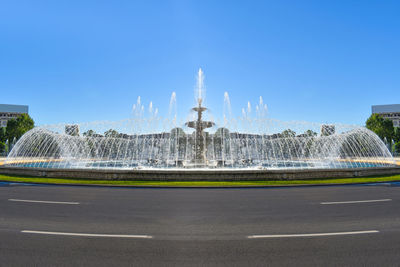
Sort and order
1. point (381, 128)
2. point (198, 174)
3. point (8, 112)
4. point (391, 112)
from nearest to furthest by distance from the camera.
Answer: point (198, 174) → point (381, 128) → point (8, 112) → point (391, 112)

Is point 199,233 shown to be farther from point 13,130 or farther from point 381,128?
point 381,128

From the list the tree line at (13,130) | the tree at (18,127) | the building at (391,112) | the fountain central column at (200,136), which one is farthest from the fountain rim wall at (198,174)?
the building at (391,112)

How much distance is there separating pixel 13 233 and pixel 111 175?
11.0 metres

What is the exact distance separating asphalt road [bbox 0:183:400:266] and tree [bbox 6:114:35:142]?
251ft

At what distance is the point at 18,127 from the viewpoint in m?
71.3

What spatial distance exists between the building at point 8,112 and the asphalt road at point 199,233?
145 meters

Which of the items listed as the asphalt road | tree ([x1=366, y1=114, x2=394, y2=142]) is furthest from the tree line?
tree ([x1=366, y1=114, x2=394, y2=142])

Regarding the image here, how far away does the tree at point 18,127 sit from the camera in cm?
7088

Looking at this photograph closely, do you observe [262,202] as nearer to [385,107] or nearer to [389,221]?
[389,221]

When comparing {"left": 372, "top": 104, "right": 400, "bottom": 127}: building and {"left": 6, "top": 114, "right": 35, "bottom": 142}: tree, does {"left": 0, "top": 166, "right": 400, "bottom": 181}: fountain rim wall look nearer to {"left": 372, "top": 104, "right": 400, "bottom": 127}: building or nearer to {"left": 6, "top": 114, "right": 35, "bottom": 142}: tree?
{"left": 6, "top": 114, "right": 35, "bottom": 142}: tree

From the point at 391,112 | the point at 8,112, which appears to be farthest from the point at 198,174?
the point at 391,112

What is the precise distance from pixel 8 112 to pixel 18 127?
71290mm

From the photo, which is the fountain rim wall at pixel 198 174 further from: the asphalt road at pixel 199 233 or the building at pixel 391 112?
the building at pixel 391 112

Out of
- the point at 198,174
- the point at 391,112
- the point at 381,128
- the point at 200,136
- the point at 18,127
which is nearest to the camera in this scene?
the point at 198,174
